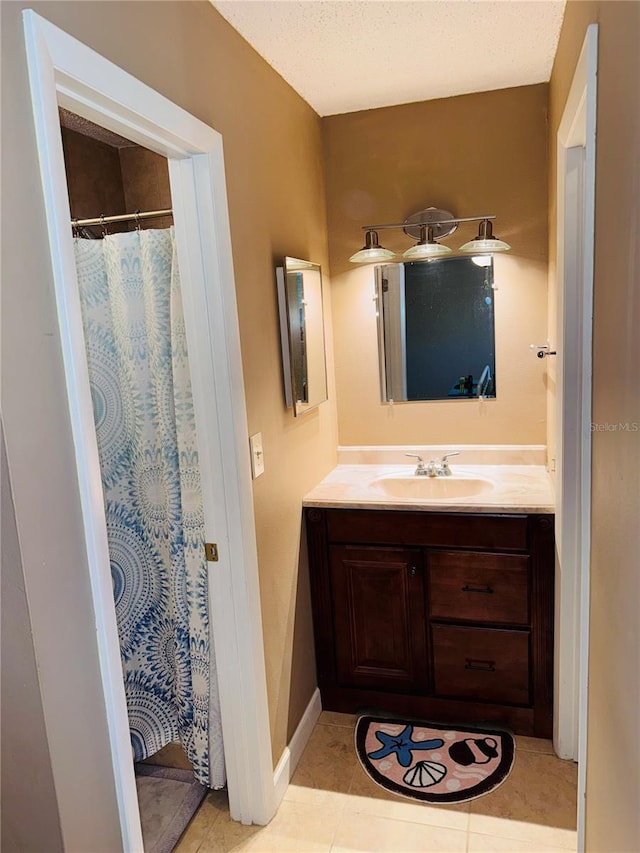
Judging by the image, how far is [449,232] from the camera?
2.64 m

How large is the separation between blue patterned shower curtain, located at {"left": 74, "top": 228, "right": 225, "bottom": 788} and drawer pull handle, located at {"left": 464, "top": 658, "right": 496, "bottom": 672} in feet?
3.10

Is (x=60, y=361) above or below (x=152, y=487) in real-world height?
above

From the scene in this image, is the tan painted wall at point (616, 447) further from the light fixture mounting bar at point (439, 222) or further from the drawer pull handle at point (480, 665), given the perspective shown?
the light fixture mounting bar at point (439, 222)

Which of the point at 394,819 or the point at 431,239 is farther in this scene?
the point at 431,239

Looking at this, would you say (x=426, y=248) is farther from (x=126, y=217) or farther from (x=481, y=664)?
(x=481, y=664)

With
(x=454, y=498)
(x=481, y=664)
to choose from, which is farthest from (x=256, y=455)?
(x=481, y=664)

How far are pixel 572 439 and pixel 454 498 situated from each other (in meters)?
0.58

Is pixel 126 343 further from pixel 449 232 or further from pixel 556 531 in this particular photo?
pixel 556 531

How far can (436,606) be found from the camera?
7.77ft

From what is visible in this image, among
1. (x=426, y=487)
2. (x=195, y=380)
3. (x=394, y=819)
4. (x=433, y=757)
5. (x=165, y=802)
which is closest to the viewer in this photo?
(x=195, y=380)

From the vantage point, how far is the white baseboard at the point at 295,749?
83.7 inches

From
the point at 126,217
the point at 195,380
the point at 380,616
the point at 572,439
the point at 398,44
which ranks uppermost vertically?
the point at 398,44

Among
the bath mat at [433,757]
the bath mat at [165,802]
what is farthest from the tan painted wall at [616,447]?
the bath mat at [165,802]

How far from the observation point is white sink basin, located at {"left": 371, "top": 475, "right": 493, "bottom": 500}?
2.60 meters
